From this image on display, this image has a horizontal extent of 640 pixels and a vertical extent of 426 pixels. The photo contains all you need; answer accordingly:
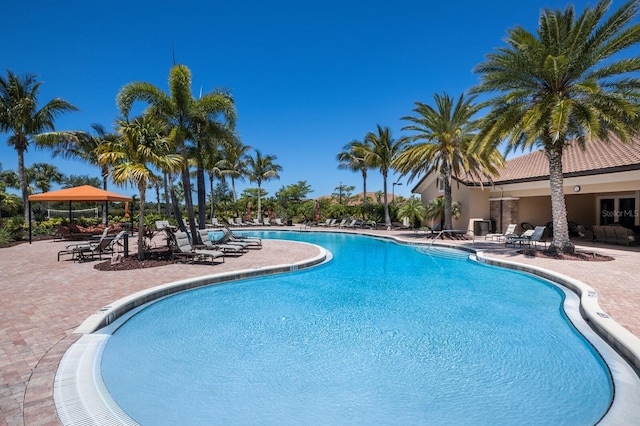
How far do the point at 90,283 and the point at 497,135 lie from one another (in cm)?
1460

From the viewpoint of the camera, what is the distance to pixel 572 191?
55.8 feet

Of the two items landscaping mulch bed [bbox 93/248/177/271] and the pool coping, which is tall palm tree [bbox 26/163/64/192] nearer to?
landscaping mulch bed [bbox 93/248/177/271]

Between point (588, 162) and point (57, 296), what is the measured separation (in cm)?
2327

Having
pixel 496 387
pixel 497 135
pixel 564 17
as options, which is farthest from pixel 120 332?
pixel 564 17

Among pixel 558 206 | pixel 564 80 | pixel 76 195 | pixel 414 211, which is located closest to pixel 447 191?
pixel 558 206

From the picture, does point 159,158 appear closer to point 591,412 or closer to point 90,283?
point 90,283

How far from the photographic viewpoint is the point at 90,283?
8016mm

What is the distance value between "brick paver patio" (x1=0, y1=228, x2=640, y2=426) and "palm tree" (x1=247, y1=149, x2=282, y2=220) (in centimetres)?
2317

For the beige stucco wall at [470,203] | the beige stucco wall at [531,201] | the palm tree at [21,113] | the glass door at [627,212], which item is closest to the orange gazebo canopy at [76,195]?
the palm tree at [21,113]

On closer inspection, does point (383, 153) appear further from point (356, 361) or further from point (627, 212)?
point (356, 361)

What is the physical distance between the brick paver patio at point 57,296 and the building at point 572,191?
3.77 meters

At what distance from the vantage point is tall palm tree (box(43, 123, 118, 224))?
2134 centimetres

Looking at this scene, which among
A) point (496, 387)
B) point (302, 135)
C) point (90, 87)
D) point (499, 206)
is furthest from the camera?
point (302, 135)

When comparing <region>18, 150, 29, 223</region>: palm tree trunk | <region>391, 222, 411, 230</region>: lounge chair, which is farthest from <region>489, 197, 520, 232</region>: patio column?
<region>18, 150, 29, 223</region>: palm tree trunk
